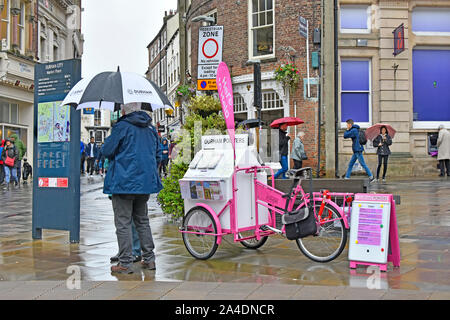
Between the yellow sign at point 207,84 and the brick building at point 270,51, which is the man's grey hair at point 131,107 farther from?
the brick building at point 270,51

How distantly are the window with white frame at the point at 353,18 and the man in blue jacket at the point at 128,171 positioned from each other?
686 inches

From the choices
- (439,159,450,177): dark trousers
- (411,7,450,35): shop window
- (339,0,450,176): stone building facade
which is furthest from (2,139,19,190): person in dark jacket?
(411,7,450,35): shop window

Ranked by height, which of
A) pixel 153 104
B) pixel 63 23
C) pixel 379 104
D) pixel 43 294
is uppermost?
pixel 63 23

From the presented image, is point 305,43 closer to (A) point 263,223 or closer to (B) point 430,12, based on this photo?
(B) point 430,12

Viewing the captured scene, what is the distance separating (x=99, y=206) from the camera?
42.0 ft

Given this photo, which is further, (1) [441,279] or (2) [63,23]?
(2) [63,23]

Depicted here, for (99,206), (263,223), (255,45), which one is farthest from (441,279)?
(255,45)

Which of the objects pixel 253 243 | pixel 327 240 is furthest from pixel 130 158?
pixel 327 240

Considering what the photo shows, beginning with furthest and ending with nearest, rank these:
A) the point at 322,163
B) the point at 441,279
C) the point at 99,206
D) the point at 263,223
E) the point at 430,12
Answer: the point at 430,12, the point at 322,163, the point at 99,206, the point at 263,223, the point at 441,279

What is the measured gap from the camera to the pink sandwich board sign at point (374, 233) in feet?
18.6

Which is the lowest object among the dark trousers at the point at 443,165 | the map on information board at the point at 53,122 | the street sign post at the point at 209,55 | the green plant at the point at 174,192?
the green plant at the point at 174,192

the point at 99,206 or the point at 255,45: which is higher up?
the point at 255,45

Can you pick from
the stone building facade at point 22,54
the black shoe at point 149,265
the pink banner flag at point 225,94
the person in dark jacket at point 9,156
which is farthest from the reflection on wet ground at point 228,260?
the stone building facade at point 22,54

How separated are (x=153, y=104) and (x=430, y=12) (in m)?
19.2
